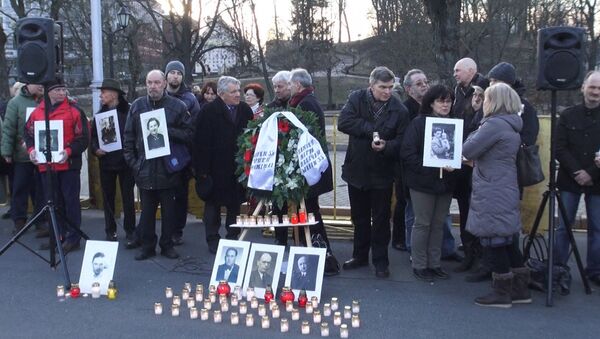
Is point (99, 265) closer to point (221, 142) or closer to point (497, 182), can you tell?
point (221, 142)

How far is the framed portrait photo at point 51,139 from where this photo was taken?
6473mm

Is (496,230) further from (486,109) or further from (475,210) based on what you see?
(486,109)

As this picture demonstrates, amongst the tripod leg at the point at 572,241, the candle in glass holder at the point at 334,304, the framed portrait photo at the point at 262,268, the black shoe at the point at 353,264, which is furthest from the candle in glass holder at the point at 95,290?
the tripod leg at the point at 572,241

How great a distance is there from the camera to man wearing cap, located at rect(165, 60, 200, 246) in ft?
24.8

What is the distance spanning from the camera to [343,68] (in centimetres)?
5434

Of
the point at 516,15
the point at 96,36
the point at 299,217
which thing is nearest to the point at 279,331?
the point at 299,217

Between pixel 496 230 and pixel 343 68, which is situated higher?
pixel 343 68

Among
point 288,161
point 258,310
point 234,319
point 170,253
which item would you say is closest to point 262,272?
point 258,310

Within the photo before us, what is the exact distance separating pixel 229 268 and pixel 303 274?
0.68 m

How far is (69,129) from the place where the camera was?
696 centimetres

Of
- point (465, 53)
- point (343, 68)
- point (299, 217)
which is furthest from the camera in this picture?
point (343, 68)

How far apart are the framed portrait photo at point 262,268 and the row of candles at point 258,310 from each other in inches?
3.2

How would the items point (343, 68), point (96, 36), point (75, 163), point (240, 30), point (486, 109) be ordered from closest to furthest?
point (486, 109) → point (75, 163) → point (96, 36) → point (240, 30) → point (343, 68)

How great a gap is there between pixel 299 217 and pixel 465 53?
21.6m
